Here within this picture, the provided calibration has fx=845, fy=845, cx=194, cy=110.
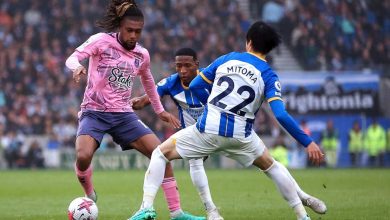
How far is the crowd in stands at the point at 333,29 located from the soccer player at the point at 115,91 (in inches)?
880

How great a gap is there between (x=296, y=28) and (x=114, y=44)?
2441cm

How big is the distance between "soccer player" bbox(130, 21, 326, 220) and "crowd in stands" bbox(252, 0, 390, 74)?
23.3m

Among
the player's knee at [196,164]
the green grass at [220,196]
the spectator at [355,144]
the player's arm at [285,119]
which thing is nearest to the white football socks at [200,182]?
Answer: the player's knee at [196,164]

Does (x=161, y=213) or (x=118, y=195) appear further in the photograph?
(x=118, y=195)

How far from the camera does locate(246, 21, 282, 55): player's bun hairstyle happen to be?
8.66 metres

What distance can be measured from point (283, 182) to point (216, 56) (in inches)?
926

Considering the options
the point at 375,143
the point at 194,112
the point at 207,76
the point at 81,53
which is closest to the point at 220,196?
the point at 194,112

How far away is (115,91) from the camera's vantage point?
10000 mm

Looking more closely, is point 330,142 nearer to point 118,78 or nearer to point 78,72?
point 118,78

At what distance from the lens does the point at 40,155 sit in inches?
1133

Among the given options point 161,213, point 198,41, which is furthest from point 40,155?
point 161,213

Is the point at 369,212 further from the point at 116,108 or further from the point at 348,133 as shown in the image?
the point at 348,133

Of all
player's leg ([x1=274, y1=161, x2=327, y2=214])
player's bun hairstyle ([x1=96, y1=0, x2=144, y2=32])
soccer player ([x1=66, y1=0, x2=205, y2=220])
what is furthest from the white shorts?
player's bun hairstyle ([x1=96, y1=0, x2=144, y2=32])

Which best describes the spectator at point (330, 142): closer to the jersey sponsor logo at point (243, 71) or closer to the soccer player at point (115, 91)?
the soccer player at point (115, 91)
